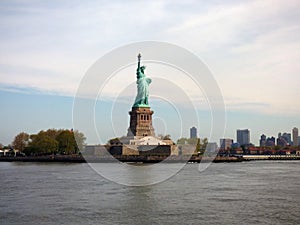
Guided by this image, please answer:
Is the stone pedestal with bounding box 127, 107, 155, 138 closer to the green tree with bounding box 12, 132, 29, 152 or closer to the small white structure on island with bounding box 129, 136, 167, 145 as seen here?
the small white structure on island with bounding box 129, 136, 167, 145

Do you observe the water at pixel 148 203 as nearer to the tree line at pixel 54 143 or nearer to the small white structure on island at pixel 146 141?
the small white structure on island at pixel 146 141

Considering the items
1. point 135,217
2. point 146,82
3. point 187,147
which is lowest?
point 135,217

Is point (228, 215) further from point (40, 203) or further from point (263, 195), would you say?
point (40, 203)

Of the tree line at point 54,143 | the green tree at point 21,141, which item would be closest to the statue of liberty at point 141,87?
the tree line at point 54,143

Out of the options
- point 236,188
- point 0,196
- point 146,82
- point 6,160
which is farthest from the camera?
point 6,160

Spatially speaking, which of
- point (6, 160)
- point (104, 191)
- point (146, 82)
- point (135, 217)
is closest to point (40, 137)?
point (6, 160)

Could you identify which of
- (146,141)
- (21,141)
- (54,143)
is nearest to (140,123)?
(146,141)
